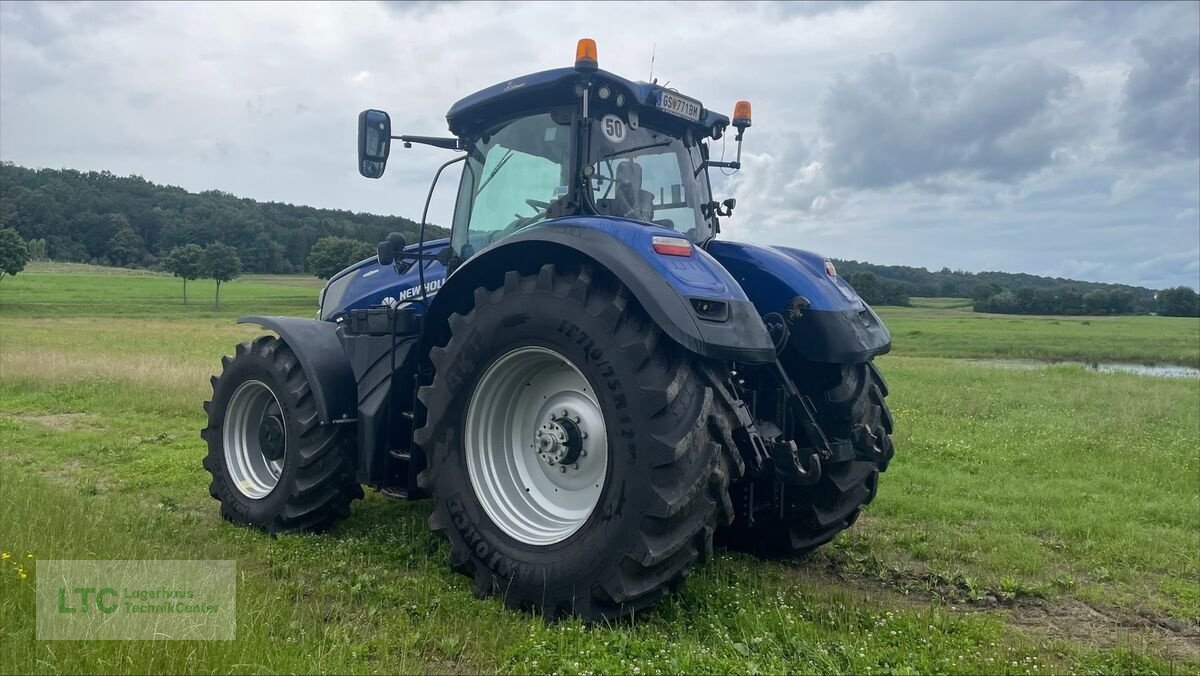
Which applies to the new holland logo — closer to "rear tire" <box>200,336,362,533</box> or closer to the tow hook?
"rear tire" <box>200,336,362,533</box>

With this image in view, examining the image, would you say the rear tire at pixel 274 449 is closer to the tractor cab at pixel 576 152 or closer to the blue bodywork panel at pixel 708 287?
the blue bodywork panel at pixel 708 287

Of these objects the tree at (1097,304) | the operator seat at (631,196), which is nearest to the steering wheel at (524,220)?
the operator seat at (631,196)

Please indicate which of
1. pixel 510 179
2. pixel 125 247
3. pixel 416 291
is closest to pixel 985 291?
pixel 416 291

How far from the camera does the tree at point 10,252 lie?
49125 mm

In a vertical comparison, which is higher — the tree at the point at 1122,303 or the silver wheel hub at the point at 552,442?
the tree at the point at 1122,303

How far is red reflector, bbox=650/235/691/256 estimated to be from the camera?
158 inches

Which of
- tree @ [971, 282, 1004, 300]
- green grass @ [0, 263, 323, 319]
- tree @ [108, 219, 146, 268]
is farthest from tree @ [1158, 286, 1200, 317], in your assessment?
tree @ [108, 219, 146, 268]

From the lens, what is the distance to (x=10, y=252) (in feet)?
162

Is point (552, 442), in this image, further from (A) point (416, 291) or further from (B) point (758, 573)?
(A) point (416, 291)

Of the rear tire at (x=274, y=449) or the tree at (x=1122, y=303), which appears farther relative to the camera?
the tree at (x=1122, y=303)

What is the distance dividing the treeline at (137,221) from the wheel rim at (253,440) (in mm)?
Result: 69500

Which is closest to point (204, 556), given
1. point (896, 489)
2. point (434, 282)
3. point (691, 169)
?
point (434, 282)

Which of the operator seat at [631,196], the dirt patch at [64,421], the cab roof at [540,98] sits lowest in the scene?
the dirt patch at [64,421]

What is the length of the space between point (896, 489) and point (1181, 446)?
4974 mm
